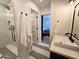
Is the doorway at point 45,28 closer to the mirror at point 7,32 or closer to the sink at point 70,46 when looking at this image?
the mirror at point 7,32

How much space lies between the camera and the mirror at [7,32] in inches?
62.7

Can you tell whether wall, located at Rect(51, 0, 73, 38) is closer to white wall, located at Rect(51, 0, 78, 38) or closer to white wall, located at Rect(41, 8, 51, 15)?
white wall, located at Rect(51, 0, 78, 38)

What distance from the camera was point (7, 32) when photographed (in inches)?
66.9

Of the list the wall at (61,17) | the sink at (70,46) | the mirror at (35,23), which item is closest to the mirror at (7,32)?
the sink at (70,46)

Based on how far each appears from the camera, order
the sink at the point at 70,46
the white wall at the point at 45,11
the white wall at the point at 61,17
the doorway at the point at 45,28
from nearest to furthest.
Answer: the sink at the point at 70,46 < the white wall at the point at 61,17 < the white wall at the point at 45,11 < the doorway at the point at 45,28

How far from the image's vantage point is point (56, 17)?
236 cm

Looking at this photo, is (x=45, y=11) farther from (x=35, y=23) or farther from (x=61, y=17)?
(x=61, y=17)

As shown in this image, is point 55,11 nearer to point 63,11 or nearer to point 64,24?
point 63,11

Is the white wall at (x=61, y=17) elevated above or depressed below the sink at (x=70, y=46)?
above

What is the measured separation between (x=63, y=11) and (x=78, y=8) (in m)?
0.53

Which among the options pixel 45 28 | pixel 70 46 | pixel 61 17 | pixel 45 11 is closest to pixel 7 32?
pixel 70 46

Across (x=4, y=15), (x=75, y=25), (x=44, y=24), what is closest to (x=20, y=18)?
(x=4, y=15)

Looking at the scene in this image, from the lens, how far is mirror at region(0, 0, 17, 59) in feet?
5.22

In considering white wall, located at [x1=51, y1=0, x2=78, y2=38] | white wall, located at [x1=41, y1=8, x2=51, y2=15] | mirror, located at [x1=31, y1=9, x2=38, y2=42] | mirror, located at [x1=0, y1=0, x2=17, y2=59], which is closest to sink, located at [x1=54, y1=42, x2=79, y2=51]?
white wall, located at [x1=51, y1=0, x2=78, y2=38]
